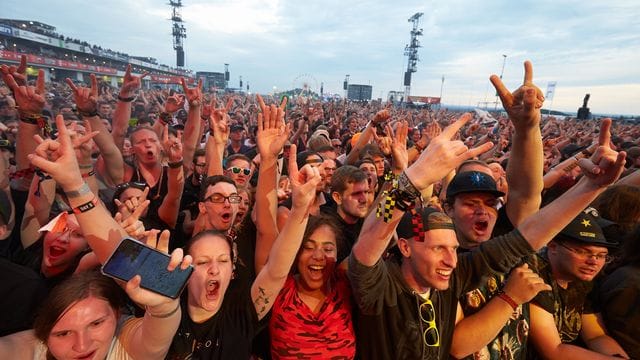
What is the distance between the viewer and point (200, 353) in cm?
176

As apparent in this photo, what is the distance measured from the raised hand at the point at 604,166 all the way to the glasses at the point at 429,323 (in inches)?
49.2

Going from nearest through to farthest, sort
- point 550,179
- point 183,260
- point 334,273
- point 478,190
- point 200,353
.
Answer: point 183,260 → point 200,353 → point 334,273 → point 478,190 → point 550,179

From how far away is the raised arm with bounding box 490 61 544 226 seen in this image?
7.25 ft

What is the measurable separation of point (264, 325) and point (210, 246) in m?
0.59

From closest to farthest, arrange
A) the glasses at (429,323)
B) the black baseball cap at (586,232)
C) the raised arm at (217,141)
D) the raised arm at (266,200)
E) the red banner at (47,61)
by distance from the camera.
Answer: the glasses at (429,323) < the black baseball cap at (586,232) < the raised arm at (266,200) < the raised arm at (217,141) < the red banner at (47,61)

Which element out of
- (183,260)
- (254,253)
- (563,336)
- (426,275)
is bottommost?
(563,336)

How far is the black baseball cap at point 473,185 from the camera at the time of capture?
249 cm

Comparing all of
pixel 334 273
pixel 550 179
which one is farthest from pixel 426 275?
pixel 550 179

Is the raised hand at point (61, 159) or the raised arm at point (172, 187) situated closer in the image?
the raised hand at point (61, 159)

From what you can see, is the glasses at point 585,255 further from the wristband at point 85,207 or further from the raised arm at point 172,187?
the raised arm at point 172,187

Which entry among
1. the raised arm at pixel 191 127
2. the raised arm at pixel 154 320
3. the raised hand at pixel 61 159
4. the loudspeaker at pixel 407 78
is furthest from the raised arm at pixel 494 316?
the loudspeaker at pixel 407 78

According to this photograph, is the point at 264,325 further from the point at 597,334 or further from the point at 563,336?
the point at 597,334

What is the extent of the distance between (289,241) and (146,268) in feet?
2.46

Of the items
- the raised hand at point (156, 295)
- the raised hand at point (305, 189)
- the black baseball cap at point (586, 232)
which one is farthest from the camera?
the black baseball cap at point (586, 232)
